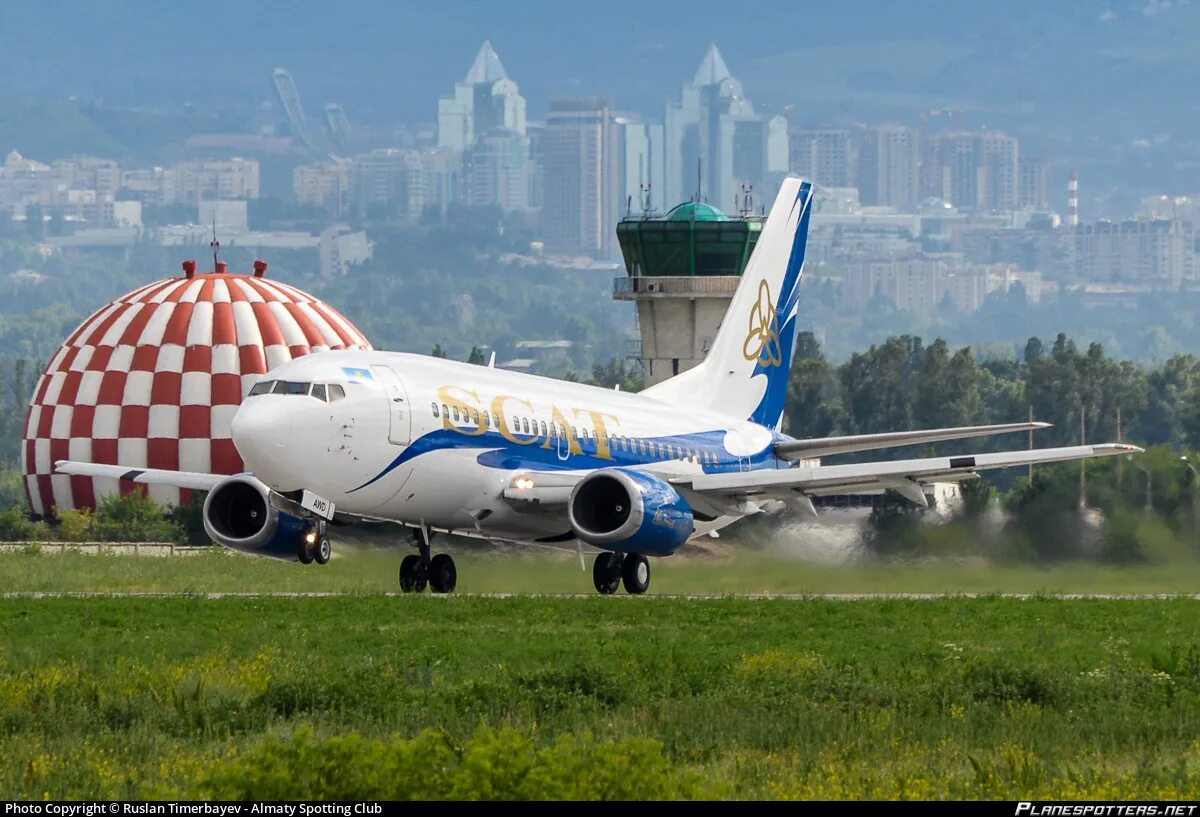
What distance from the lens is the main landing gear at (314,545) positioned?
35.8 m

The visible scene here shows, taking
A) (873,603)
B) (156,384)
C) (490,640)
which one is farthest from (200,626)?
(156,384)

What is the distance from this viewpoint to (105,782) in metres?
19.3

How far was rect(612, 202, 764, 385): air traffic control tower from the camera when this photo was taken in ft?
272

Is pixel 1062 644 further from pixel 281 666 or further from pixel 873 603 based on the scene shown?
pixel 281 666

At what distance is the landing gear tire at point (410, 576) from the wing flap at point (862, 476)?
482 centimetres

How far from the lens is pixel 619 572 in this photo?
39750 millimetres

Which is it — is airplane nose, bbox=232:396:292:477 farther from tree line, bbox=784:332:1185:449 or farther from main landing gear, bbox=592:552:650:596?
tree line, bbox=784:332:1185:449

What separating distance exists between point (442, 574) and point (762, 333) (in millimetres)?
12564

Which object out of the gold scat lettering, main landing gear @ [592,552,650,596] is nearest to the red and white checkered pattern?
the gold scat lettering

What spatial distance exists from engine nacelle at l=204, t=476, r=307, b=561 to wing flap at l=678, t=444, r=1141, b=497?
689cm

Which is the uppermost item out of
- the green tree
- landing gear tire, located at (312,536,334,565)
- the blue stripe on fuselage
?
the blue stripe on fuselage

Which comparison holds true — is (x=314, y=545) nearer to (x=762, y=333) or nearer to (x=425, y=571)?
(x=425, y=571)

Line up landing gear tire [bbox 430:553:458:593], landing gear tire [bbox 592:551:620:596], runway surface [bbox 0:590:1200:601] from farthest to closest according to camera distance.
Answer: landing gear tire [bbox 592:551:620:596]
landing gear tire [bbox 430:553:458:593]
runway surface [bbox 0:590:1200:601]

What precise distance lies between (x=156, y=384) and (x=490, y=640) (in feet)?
173
